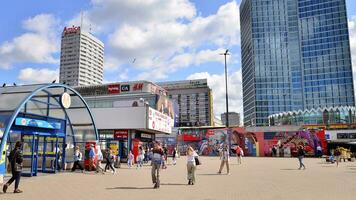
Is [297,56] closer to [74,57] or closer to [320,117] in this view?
[320,117]

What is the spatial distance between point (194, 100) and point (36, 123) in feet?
518

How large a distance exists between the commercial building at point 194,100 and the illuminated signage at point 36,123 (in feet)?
496

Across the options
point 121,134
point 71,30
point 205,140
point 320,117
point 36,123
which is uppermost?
point 71,30

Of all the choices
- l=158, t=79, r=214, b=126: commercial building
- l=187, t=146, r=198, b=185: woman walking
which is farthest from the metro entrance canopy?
l=158, t=79, r=214, b=126: commercial building

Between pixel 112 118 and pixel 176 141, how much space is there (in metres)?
31.0

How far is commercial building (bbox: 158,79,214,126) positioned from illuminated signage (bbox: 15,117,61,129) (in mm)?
151302

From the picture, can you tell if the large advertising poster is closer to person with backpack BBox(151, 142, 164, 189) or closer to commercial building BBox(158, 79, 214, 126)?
person with backpack BBox(151, 142, 164, 189)

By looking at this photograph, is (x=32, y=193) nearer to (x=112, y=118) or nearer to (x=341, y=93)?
(x=112, y=118)

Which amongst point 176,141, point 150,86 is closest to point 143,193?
point 176,141

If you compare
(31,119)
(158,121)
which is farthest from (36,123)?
(158,121)

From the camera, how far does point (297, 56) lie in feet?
371

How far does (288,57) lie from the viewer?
375ft

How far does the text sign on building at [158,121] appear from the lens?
26.6 metres

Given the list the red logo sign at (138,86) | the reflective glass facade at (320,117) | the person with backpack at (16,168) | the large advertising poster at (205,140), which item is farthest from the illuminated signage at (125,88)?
the person with backpack at (16,168)
